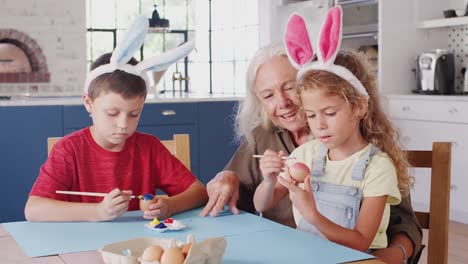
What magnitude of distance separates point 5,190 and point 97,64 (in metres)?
2.95

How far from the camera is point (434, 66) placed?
5.30 meters

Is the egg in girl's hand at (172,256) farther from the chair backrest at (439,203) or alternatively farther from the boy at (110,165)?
the chair backrest at (439,203)

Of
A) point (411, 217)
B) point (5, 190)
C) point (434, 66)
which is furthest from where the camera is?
point (434, 66)

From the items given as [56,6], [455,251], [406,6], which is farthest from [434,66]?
[56,6]

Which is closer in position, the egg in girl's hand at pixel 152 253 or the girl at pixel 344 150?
the egg in girl's hand at pixel 152 253

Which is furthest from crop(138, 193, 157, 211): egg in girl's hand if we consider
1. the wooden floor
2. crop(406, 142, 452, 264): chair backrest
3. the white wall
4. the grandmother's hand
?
the white wall

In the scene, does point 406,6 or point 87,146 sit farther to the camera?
point 406,6

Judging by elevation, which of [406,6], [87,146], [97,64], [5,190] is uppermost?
[406,6]

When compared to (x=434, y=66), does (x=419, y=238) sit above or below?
below

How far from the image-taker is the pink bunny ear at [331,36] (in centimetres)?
172

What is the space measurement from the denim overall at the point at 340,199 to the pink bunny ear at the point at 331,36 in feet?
0.81

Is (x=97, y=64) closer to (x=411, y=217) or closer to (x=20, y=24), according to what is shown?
(x=411, y=217)

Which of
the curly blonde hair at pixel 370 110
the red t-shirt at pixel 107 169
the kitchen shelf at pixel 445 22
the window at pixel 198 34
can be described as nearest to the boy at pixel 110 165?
the red t-shirt at pixel 107 169

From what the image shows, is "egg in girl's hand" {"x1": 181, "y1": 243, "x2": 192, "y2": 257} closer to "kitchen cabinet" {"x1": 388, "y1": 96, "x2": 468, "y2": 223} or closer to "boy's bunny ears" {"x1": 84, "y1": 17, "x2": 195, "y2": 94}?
"boy's bunny ears" {"x1": 84, "y1": 17, "x2": 195, "y2": 94}
